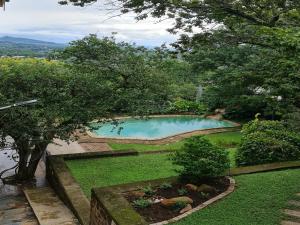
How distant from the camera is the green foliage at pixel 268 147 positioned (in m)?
10.2

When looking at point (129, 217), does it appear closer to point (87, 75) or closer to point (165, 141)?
point (87, 75)

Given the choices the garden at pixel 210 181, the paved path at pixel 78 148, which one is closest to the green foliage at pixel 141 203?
the garden at pixel 210 181

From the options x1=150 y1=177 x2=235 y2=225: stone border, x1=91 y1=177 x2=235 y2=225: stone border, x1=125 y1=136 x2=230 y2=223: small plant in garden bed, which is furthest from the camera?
x1=125 y1=136 x2=230 y2=223: small plant in garden bed

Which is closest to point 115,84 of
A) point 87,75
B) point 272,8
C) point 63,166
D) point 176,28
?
point 87,75

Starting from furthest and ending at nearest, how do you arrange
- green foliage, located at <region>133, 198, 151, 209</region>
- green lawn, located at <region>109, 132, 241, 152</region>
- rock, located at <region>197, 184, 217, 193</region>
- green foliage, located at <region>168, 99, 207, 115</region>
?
green foliage, located at <region>168, 99, 207, 115</region> → green lawn, located at <region>109, 132, 241, 152</region> → rock, located at <region>197, 184, 217, 193</region> → green foliage, located at <region>133, 198, 151, 209</region>

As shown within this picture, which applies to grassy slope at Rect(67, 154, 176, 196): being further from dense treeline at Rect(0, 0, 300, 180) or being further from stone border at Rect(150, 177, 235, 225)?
stone border at Rect(150, 177, 235, 225)

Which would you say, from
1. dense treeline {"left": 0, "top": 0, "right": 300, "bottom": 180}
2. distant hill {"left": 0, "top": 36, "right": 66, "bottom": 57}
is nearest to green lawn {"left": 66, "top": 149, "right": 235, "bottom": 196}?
dense treeline {"left": 0, "top": 0, "right": 300, "bottom": 180}

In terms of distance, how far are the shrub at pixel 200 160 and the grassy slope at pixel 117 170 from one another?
6.80 feet

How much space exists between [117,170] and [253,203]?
4418 millimetres

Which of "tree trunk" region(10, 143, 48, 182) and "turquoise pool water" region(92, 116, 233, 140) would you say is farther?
"turquoise pool water" region(92, 116, 233, 140)

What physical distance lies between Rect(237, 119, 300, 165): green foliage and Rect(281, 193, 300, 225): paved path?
290cm

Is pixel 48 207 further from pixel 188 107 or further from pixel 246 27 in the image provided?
pixel 188 107

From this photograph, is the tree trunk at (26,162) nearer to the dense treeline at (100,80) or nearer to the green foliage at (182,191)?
the dense treeline at (100,80)

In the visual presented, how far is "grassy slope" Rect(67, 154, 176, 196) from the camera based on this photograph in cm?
953
